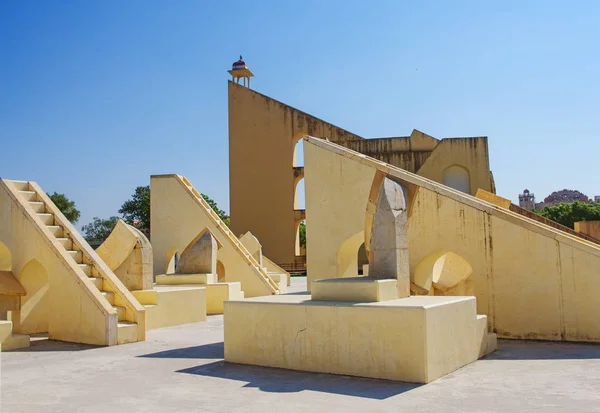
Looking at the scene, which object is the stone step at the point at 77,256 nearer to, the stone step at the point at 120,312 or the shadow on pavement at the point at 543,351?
the stone step at the point at 120,312

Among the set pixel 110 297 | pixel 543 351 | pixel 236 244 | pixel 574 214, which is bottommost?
pixel 543 351

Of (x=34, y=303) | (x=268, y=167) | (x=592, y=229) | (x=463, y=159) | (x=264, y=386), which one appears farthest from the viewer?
(x=268, y=167)

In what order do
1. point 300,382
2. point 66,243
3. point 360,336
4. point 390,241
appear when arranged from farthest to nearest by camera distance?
point 66,243 < point 390,241 < point 360,336 < point 300,382

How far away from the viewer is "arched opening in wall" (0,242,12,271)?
9.91 m

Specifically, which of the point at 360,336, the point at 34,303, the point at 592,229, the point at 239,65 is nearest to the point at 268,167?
the point at 239,65

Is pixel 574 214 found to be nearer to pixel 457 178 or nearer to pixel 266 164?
pixel 457 178

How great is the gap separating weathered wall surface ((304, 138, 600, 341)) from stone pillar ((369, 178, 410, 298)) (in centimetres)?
90

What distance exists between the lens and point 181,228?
53.9 feet

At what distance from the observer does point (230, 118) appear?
29891 mm

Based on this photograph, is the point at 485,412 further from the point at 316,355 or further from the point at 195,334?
the point at 195,334

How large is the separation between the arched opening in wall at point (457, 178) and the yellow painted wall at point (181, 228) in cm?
885

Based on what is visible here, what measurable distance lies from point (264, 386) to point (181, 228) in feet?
36.3

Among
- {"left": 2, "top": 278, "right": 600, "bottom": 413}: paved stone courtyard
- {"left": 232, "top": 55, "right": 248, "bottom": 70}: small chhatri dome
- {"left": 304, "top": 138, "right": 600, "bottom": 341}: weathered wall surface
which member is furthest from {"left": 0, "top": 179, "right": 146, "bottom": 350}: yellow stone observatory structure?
{"left": 232, "top": 55, "right": 248, "bottom": 70}: small chhatri dome

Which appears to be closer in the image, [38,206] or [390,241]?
[390,241]
